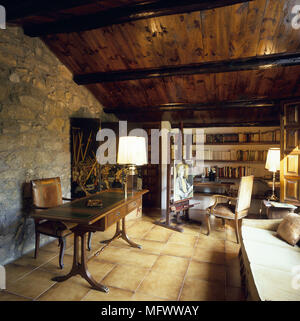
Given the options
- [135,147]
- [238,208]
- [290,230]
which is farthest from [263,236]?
[135,147]

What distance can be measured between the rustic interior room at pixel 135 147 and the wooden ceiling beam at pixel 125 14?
14mm

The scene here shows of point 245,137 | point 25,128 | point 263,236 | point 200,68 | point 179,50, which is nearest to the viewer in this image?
point 263,236

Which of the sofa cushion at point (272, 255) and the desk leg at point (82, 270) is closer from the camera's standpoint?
the sofa cushion at point (272, 255)

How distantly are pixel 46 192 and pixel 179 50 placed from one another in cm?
287

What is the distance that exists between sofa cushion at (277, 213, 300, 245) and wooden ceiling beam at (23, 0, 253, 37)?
2.40 metres

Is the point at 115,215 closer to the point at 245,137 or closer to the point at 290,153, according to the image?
the point at 290,153

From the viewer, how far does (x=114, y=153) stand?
4945 mm

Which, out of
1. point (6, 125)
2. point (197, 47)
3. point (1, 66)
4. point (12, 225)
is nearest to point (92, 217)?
point (12, 225)

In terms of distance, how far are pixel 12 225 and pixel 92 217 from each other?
1548 mm

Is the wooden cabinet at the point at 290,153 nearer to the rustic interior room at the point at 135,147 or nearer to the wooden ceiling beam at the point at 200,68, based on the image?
the rustic interior room at the point at 135,147

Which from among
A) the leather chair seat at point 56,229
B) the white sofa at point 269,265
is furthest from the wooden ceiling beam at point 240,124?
the leather chair seat at point 56,229

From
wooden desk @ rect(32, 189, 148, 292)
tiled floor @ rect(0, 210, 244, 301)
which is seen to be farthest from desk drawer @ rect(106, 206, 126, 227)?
tiled floor @ rect(0, 210, 244, 301)

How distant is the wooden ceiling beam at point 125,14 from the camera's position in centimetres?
238

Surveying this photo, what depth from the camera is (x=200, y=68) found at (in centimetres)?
359
